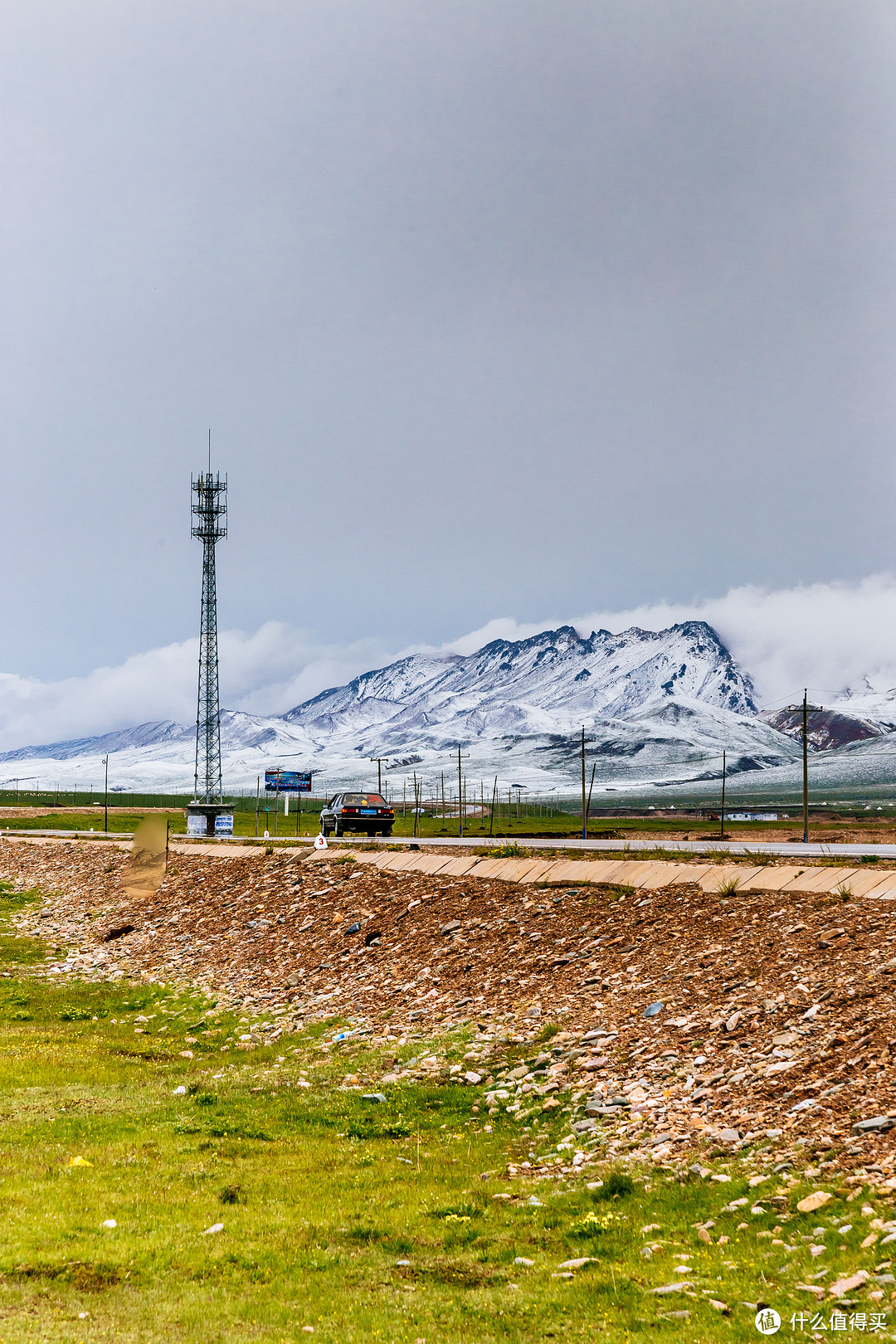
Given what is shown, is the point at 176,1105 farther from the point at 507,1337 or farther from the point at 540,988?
the point at 507,1337

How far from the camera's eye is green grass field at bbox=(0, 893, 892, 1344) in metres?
8.11

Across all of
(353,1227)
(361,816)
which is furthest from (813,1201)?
(361,816)

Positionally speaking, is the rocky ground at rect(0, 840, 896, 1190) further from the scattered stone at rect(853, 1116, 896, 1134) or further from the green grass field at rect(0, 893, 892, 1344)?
the green grass field at rect(0, 893, 892, 1344)

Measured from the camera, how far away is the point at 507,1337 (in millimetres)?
7852

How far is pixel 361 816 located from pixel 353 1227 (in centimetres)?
4585

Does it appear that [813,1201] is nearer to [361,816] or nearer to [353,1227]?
[353,1227]

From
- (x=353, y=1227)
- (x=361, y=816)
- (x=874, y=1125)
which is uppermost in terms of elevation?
(x=361, y=816)

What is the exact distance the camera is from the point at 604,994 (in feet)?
56.6

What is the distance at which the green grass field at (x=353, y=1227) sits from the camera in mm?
8109

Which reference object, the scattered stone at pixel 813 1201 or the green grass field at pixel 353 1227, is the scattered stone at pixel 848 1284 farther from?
the scattered stone at pixel 813 1201

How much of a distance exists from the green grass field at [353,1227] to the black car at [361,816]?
131 feet

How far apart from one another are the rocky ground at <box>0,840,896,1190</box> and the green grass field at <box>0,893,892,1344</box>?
647mm

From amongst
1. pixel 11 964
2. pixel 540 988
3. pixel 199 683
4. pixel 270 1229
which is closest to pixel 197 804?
pixel 199 683

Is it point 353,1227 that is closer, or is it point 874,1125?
point 353,1227
